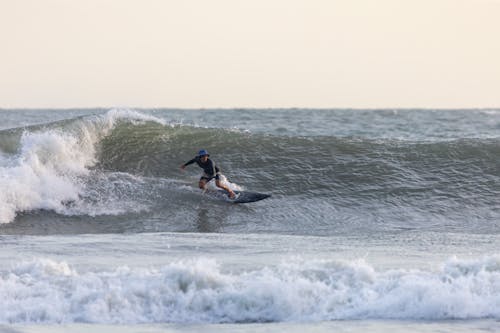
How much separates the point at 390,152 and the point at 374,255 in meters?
9.23

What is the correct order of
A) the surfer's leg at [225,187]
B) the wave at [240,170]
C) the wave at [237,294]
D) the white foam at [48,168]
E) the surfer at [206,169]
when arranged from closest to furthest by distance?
the wave at [237,294], the white foam at [48,168], the wave at [240,170], the surfer's leg at [225,187], the surfer at [206,169]

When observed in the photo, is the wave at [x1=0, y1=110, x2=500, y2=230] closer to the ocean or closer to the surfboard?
the ocean

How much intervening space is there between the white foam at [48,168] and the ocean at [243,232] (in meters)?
0.04

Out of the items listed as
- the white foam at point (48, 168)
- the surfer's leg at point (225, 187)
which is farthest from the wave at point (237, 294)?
the surfer's leg at point (225, 187)

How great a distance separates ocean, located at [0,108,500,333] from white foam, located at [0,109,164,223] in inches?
1.5

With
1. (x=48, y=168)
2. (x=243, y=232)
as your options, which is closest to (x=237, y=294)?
(x=243, y=232)

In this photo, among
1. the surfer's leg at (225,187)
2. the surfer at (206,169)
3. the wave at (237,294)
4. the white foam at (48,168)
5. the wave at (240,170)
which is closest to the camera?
the wave at (237,294)

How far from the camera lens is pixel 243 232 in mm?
13117

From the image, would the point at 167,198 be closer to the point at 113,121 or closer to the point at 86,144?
the point at 86,144

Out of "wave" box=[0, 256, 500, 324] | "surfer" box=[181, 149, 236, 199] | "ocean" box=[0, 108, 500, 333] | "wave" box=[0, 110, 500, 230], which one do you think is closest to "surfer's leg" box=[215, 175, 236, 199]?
"surfer" box=[181, 149, 236, 199]

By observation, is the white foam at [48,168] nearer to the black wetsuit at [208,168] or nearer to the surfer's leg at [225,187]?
the black wetsuit at [208,168]

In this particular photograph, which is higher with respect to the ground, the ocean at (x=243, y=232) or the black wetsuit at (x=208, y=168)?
the black wetsuit at (x=208, y=168)

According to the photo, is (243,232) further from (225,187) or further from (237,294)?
(237,294)

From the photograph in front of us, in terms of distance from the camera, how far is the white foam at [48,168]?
1428 cm
